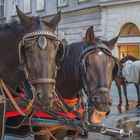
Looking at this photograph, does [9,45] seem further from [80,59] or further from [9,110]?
[80,59]

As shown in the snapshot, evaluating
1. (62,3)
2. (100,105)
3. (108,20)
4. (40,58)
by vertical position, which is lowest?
(100,105)

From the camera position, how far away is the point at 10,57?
4738 mm

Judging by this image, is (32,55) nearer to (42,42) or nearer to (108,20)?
(42,42)

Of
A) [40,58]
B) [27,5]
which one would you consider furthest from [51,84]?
[27,5]

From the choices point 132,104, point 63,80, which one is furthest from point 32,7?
point 63,80

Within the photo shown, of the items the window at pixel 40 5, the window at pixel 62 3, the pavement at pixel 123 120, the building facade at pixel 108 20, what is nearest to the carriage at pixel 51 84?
the pavement at pixel 123 120

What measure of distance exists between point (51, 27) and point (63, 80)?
151 cm

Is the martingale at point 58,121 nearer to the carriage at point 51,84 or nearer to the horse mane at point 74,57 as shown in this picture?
the carriage at point 51,84

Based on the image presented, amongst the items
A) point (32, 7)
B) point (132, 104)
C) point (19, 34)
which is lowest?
point (132, 104)

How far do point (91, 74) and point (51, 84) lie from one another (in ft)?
4.13

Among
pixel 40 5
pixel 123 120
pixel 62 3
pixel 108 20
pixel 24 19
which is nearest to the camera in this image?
pixel 24 19

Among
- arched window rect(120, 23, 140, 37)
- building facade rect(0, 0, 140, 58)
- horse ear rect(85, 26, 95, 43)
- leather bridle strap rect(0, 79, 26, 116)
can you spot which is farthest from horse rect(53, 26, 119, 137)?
arched window rect(120, 23, 140, 37)

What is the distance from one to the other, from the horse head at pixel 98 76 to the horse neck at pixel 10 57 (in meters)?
0.89

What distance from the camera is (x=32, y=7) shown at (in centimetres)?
3356
